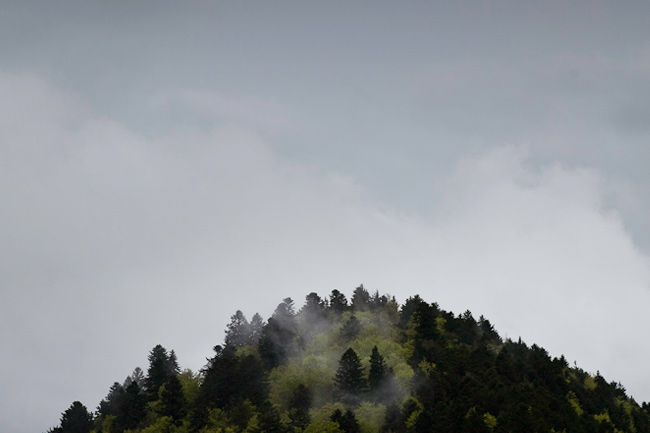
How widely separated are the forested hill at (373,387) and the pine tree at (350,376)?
0.47 ft

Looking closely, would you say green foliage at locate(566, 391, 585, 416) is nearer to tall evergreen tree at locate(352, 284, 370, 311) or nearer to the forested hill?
the forested hill

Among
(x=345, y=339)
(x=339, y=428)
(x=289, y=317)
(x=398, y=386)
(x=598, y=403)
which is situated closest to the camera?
(x=339, y=428)

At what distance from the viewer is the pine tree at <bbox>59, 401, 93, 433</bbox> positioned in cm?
9712

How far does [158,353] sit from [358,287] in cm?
4120

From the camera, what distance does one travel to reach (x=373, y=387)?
3270 inches

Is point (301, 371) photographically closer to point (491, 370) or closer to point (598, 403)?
point (491, 370)

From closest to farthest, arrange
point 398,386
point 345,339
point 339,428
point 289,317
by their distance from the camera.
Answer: point 339,428 → point 398,386 → point 345,339 → point 289,317

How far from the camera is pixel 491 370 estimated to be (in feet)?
278

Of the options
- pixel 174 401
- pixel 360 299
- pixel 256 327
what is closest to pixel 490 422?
pixel 174 401

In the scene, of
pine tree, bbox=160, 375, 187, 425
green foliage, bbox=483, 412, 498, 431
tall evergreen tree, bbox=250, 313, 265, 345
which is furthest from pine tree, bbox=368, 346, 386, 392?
tall evergreen tree, bbox=250, 313, 265, 345

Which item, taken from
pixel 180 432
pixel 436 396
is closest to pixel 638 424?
pixel 436 396

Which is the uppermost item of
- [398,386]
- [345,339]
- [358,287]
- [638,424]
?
[358,287]

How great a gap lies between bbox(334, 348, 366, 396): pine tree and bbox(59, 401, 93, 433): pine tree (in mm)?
42996

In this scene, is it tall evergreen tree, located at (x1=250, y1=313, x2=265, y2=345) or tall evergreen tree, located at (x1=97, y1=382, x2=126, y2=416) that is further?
tall evergreen tree, located at (x1=250, y1=313, x2=265, y2=345)
